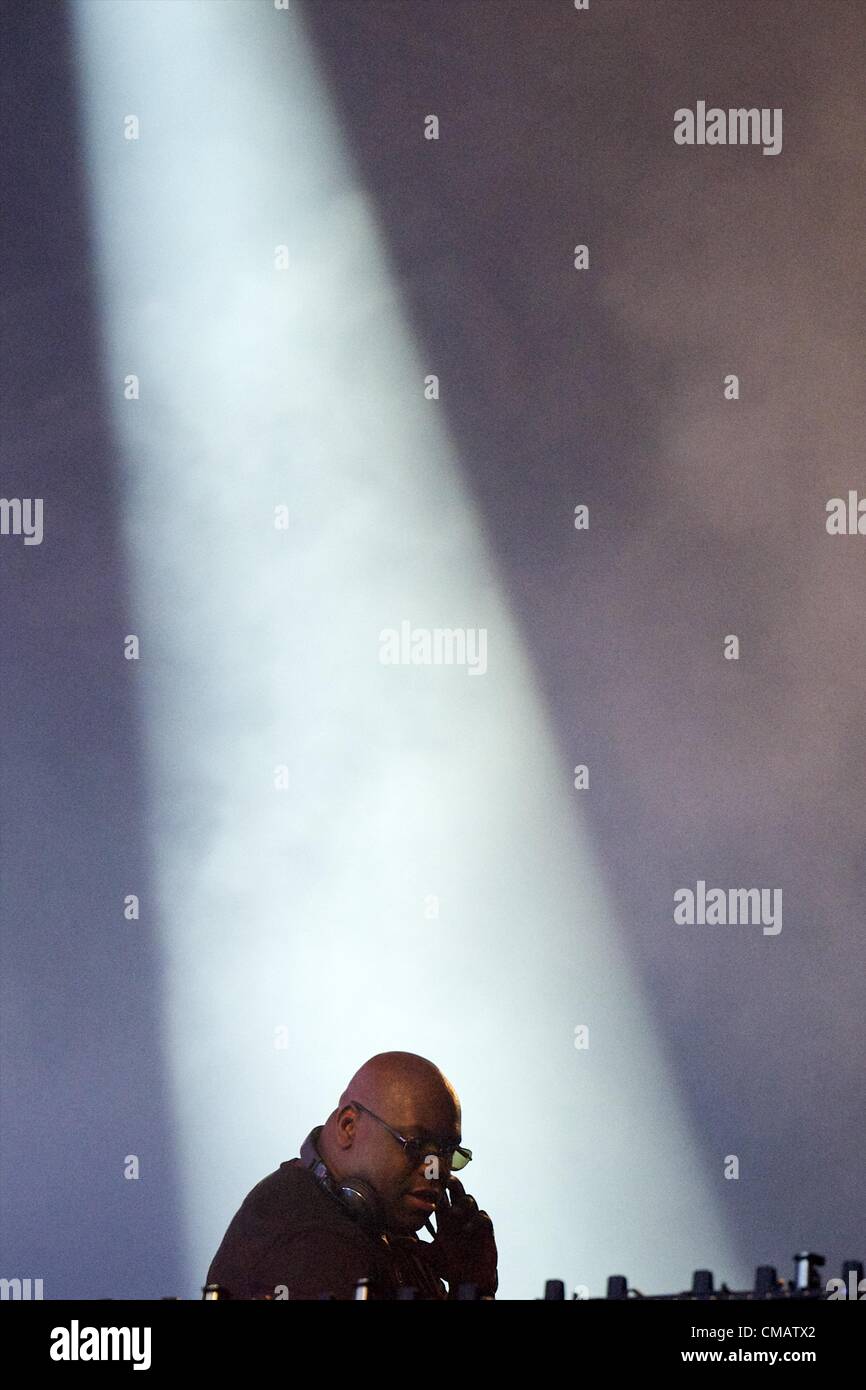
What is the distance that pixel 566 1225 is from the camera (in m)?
3.58

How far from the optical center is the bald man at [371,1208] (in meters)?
2.46

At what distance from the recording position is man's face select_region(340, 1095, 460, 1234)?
105 inches

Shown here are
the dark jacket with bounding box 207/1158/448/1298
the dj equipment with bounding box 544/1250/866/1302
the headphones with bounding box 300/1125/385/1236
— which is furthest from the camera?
the headphones with bounding box 300/1125/385/1236

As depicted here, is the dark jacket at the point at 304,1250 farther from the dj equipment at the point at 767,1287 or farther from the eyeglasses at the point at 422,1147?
the dj equipment at the point at 767,1287

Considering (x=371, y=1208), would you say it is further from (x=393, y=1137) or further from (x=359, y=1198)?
(x=393, y=1137)

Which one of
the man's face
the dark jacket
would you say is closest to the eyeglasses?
the man's face

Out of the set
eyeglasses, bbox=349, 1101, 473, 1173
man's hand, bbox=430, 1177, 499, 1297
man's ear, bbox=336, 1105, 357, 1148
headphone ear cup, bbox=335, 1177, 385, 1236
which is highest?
man's ear, bbox=336, 1105, 357, 1148

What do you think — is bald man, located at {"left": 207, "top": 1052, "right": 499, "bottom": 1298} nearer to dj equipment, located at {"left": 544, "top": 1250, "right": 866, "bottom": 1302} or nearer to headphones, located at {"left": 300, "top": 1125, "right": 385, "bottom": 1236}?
headphones, located at {"left": 300, "top": 1125, "right": 385, "bottom": 1236}

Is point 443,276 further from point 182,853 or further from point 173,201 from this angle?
point 182,853

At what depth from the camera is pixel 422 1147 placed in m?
2.70

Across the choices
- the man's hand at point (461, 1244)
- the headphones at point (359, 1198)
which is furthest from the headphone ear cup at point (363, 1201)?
the man's hand at point (461, 1244)

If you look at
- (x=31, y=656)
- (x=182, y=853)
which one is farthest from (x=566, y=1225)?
(x=31, y=656)

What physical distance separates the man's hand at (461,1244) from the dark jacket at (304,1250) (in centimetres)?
7
